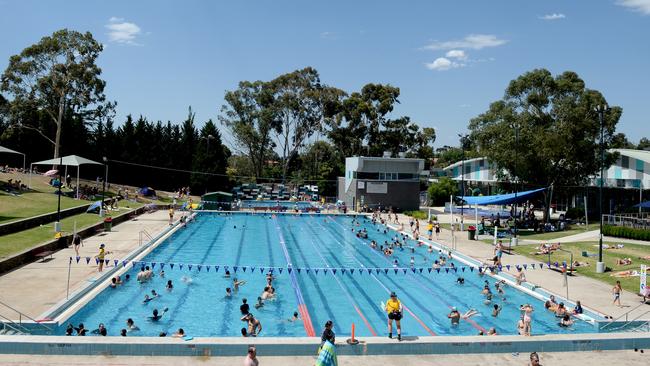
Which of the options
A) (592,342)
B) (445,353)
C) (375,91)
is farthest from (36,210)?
(375,91)

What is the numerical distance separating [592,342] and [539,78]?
108ft

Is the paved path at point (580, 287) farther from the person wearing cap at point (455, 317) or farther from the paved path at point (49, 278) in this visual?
the paved path at point (49, 278)

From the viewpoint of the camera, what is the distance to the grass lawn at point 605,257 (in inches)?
874

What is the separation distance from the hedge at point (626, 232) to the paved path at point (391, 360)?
20881 mm

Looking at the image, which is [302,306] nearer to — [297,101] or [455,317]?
[455,317]

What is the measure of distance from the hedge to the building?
961 inches

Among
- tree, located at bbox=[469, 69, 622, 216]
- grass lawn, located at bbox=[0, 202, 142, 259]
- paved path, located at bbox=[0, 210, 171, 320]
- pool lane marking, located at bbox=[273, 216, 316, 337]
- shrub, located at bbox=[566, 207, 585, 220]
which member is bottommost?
pool lane marking, located at bbox=[273, 216, 316, 337]

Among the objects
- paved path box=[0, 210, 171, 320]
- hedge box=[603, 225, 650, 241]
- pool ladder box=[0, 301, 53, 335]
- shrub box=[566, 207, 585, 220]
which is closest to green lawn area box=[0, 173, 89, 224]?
paved path box=[0, 210, 171, 320]

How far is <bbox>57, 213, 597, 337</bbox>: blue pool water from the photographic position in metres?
17.4

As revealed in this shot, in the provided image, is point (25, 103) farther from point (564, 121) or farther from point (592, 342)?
point (592, 342)

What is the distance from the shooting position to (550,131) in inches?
1544

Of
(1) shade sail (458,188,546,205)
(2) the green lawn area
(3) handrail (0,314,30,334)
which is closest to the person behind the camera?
(3) handrail (0,314,30,334)

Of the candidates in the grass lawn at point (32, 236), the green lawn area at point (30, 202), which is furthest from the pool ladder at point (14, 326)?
the green lawn area at point (30, 202)

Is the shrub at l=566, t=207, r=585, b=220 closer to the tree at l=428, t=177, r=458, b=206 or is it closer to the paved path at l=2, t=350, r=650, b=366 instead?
the tree at l=428, t=177, r=458, b=206
